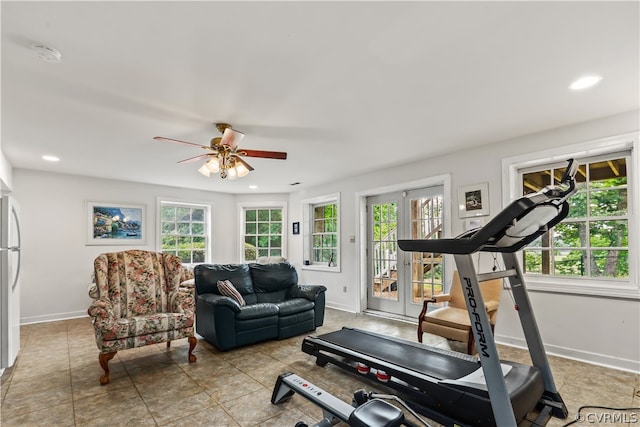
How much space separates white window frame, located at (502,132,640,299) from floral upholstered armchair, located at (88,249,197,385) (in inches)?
151

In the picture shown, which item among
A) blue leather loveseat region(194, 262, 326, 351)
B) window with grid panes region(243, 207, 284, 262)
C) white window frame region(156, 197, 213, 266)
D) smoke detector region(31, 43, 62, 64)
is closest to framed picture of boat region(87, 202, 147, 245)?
white window frame region(156, 197, 213, 266)

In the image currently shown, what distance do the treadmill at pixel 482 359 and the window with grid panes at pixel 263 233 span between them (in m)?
4.34

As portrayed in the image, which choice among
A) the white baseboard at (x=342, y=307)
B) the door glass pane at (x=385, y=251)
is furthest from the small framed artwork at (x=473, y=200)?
the white baseboard at (x=342, y=307)

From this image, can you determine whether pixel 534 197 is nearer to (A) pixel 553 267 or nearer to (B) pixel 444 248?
(B) pixel 444 248

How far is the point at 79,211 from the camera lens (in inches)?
214

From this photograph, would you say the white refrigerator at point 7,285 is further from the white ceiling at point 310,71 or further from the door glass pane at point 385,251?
the door glass pane at point 385,251

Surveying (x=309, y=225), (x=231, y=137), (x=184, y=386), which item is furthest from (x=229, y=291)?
(x=309, y=225)

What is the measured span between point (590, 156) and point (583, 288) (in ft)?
4.52

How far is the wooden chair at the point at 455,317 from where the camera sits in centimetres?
314

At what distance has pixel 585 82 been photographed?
2416mm

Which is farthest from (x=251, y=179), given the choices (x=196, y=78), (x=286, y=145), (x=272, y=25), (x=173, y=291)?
(x=272, y=25)

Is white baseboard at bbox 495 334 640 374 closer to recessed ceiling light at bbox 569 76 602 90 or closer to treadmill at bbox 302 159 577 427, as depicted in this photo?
treadmill at bbox 302 159 577 427

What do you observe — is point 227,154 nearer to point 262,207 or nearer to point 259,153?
point 259,153

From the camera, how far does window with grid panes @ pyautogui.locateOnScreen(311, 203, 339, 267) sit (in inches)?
249
